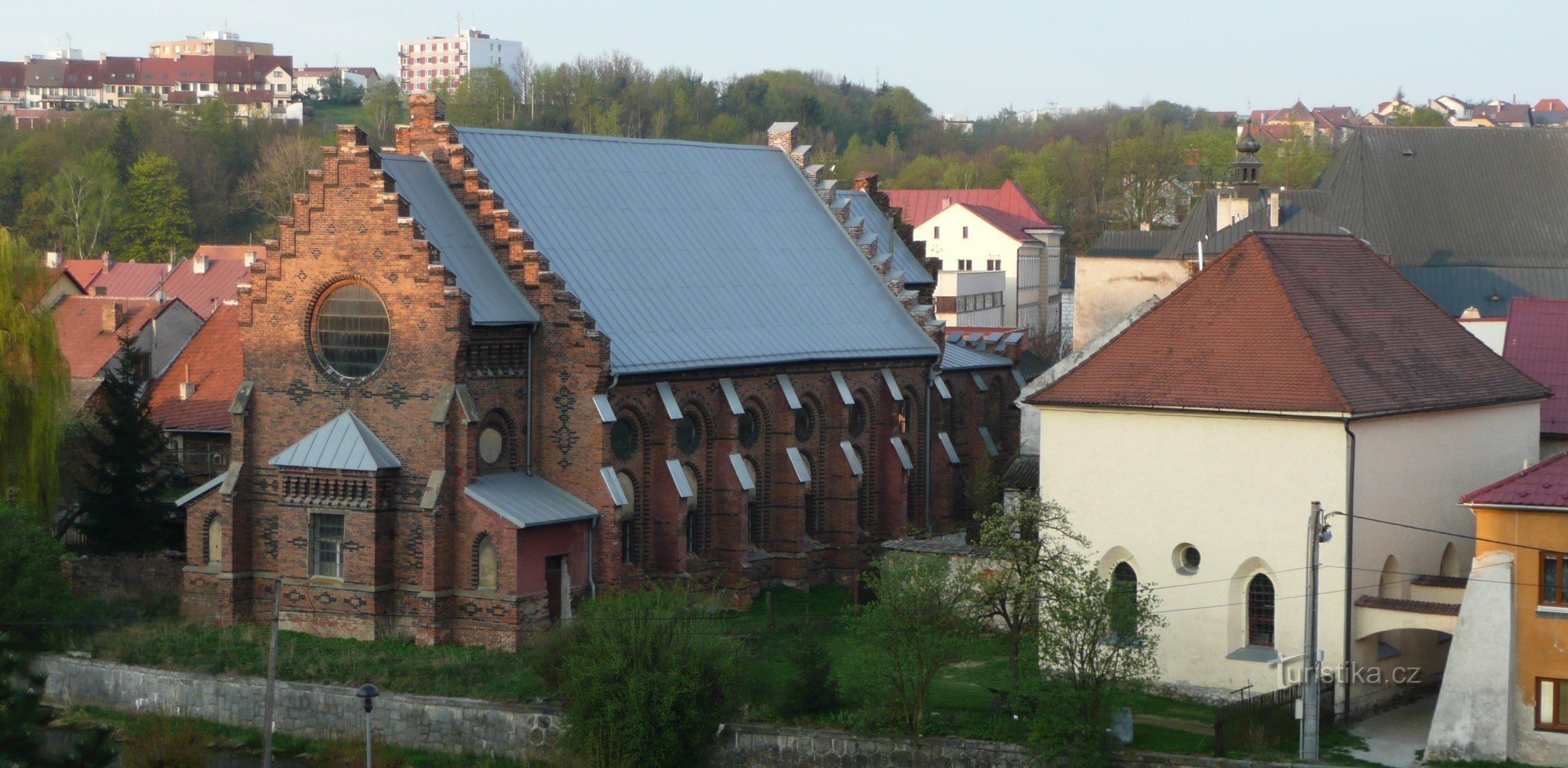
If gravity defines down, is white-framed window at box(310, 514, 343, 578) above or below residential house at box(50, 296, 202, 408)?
below

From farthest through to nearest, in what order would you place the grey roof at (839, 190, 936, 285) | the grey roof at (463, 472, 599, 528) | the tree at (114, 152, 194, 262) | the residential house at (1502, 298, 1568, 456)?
the tree at (114, 152, 194, 262), the grey roof at (839, 190, 936, 285), the residential house at (1502, 298, 1568, 456), the grey roof at (463, 472, 599, 528)

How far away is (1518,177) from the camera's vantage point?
5841 cm

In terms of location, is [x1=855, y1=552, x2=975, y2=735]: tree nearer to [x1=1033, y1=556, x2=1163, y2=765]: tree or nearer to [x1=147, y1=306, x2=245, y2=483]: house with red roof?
[x1=1033, y1=556, x2=1163, y2=765]: tree

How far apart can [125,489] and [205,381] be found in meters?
11.6

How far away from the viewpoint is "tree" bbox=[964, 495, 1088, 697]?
30875mm

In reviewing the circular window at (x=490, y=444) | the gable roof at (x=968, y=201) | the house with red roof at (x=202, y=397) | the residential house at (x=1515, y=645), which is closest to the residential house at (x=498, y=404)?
the circular window at (x=490, y=444)

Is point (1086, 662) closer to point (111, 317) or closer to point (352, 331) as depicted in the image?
point (352, 331)

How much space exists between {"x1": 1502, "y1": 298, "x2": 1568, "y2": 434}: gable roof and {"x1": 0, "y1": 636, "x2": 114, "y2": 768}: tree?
28509mm

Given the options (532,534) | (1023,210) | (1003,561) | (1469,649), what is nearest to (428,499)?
(532,534)

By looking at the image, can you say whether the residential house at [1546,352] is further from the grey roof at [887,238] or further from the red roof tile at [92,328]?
the red roof tile at [92,328]

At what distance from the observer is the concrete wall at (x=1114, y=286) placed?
58438 millimetres

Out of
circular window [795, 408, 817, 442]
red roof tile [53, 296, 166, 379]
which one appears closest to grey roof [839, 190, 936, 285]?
circular window [795, 408, 817, 442]

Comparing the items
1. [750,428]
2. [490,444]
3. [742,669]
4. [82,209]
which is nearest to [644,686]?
[742,669]

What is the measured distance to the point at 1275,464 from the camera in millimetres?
32094
